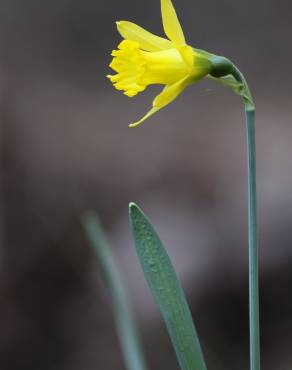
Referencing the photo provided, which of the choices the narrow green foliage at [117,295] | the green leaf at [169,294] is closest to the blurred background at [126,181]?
the narrow green foliage at [117,295]

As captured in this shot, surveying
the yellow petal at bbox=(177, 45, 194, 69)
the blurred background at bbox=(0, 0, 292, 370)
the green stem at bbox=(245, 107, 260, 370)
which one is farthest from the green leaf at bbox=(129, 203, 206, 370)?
the blurred background at bbox=(0, 0, 292, 370)

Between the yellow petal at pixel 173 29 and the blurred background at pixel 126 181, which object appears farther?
the blurred background at pixel 126 181

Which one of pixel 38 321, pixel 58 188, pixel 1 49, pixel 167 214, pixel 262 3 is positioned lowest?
pixel 38 321

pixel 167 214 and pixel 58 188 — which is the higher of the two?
pixel 58 188

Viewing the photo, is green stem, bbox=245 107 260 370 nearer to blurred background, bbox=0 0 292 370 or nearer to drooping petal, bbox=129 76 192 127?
drooping petal, bbox=129 76 192 127

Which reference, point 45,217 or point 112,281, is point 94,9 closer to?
point 45,217

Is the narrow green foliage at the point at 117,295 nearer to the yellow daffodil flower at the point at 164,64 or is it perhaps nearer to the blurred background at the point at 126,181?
the yellow daffodil flower at the point at 164,64

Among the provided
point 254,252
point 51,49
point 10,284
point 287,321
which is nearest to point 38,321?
point 10,284
